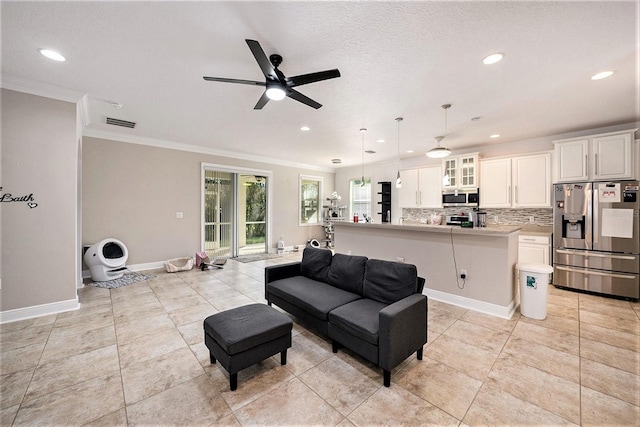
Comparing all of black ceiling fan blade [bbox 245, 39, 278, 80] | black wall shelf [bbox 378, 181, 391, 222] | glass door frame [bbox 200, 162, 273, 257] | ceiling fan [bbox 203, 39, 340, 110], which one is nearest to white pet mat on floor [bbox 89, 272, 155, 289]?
glass door frame [bbox 200, 162, 273, 257]

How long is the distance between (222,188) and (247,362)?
5.40 metres

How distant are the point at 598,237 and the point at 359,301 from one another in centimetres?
429

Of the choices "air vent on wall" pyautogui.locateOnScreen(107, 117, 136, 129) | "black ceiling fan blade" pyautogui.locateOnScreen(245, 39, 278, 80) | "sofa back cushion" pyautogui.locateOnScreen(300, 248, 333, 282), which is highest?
"air vent on wall" pyautogui.locateOnScreen(107, 117, 136, 129)

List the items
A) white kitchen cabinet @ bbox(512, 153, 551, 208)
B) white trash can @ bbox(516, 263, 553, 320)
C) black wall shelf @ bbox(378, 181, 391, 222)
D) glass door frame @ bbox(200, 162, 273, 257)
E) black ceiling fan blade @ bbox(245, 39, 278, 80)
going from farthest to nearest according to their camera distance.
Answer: black wall shelf @ bbox(378, 181, 391, 222)
glass door frame @ bbox(200, 162, 273, 257)
white kitchen cabinet @ bbox(512, 153, 551, 208)
white trash can @ bbox(516, 263, 553, 320)
black ceiling fan blade @ bbox(245, 39, 278, 80)

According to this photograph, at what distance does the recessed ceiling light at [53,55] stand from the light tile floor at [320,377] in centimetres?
291

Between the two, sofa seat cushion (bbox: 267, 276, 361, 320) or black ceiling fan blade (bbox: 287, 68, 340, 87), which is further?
sofa seat cushion (bbox: 267, 276, 361, 320)

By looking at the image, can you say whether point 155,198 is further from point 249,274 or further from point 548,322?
point 548,322

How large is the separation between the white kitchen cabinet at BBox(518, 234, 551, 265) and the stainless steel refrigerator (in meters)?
0.11

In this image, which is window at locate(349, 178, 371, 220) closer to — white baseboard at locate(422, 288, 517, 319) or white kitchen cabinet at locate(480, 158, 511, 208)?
white kitchen cabinet at locate(480, 158, 511, 208)

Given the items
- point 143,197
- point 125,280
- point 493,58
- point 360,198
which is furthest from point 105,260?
point 360,198

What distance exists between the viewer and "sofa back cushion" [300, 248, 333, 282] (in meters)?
3.30

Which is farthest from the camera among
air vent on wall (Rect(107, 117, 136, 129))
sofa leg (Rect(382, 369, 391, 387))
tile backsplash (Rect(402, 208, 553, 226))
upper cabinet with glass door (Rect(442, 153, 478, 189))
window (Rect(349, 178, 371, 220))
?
window (Rect(349, 178, 371, 220))

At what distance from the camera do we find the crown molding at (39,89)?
2.90m

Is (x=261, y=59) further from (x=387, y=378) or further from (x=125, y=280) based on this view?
(x=125, y=280)
